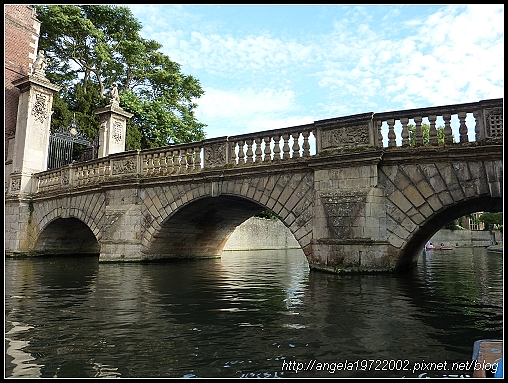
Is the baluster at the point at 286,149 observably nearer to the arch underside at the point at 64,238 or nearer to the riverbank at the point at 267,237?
the arch underside at the point at 64,238

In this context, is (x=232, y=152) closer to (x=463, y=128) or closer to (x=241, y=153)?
(x=241, y=153)

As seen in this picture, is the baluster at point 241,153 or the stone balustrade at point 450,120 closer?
the stone balustrade at point 450,120

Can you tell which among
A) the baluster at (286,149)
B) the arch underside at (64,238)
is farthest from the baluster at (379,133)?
the arch underside at (64,238)

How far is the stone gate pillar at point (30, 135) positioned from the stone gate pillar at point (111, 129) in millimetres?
2790

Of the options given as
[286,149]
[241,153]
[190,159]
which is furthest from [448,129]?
[190,159]

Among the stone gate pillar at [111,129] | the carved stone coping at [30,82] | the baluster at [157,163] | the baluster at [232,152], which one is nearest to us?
the baluster at [232,152]

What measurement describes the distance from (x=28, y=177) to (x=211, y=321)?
51.5 feet

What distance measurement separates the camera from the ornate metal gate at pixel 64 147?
19109 millimetres

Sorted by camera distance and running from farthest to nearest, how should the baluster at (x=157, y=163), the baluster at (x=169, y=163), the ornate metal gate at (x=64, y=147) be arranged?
the ornate metal gate at (x=64, y=147), the baluster at (x=157, y=163), the baluster at (x=169, y=163)

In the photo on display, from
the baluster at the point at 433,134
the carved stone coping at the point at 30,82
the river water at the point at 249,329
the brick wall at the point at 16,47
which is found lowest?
the river water at the point at 249,329

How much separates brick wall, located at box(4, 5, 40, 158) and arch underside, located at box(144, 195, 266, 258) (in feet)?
39.1

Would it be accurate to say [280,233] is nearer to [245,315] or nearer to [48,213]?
[48,213]

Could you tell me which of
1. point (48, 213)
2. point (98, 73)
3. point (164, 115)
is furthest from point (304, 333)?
point (98, 73)

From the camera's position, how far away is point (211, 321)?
4.82 metres
